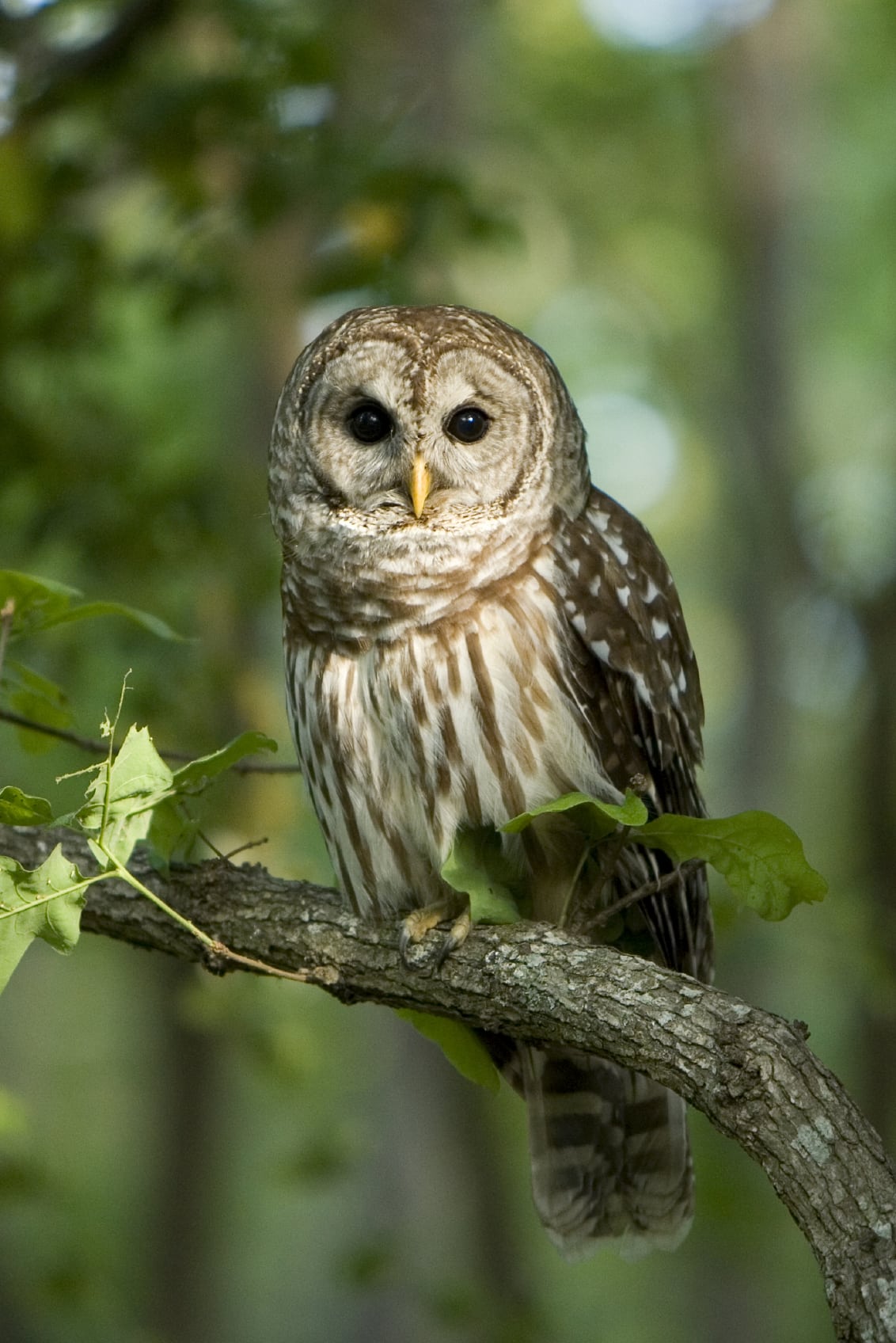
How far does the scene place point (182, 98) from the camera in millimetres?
3982

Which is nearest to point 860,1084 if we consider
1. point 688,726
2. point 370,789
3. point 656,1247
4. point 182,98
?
point 656,1247

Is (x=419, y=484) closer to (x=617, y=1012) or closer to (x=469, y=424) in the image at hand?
(x=469, y=424)

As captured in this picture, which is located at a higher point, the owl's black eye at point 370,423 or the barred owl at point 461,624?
the owl's black eye at point 370,423

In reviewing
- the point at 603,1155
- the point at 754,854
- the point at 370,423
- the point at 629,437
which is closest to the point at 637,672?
the point at 370,423

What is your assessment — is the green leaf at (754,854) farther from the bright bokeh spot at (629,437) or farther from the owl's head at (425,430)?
the bright bokeh spot at (629,437)

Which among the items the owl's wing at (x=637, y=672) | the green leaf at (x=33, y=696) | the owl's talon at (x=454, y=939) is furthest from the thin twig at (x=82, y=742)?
the owl's wing at (x=637, y=672)

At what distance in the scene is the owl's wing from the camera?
10.4 feet

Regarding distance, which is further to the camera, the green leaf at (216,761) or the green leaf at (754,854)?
the green leaf at (754,854)

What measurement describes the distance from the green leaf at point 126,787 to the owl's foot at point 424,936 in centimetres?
84

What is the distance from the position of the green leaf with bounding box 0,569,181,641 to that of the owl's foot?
2.42 ft

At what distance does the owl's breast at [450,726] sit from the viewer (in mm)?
3045

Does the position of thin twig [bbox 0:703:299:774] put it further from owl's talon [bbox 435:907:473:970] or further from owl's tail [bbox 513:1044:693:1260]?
owl's tail [bbox 513:1044:693:1260]

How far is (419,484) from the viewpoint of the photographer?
309 centimetres

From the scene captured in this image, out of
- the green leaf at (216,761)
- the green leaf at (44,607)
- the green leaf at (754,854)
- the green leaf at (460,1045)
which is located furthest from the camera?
the green leaf at (460,1045)
